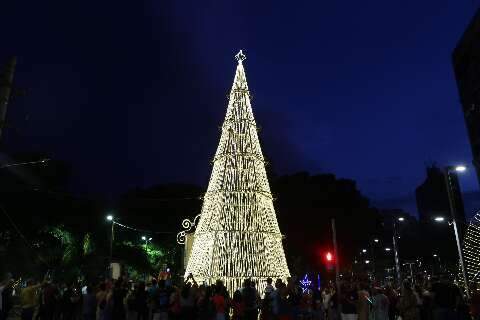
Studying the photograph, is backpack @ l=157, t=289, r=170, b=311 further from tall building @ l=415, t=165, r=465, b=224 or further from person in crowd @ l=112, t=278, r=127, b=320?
tall building @ l=415, t=165, r=465, b=224

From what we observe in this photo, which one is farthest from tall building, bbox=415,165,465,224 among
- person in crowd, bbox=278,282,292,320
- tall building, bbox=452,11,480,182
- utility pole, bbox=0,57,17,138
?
utility pole, bbox=0,57,17,138

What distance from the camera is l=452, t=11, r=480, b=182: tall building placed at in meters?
49.2

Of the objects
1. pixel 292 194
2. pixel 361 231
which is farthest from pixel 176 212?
pixel 361 231

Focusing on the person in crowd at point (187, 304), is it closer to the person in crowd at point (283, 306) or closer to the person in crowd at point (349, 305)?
the person in crowd at point (283, 306)

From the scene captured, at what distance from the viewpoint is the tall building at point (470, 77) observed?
161 feet

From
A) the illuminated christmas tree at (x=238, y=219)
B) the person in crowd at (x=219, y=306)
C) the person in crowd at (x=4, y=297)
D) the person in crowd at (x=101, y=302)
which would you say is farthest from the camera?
the illuminated christmas tree at (x=238, y=219)

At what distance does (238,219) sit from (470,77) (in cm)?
4515

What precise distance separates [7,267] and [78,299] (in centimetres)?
1675

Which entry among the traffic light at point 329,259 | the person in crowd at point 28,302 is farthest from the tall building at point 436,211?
the person in crowd at point 28,302

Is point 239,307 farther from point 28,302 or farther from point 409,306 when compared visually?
point 28,302

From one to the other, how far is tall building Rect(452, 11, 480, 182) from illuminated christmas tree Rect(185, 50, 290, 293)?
3737 cm

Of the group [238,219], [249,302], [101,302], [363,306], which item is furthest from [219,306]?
[238,219]

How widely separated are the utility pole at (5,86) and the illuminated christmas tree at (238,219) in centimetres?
1054

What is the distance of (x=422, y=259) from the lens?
231 feet
